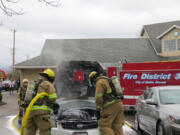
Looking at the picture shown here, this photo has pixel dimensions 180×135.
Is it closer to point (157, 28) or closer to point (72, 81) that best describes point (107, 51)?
point (157, 28)

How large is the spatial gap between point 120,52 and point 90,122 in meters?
20.9

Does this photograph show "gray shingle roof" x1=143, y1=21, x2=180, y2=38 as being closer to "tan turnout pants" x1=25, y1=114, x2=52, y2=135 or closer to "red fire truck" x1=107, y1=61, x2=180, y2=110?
"red fire truck" x1=107, y1=61, x2=180, y2=110

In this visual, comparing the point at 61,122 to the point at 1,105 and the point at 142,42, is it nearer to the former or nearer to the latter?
the point at 1,105

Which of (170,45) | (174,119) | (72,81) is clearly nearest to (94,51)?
(170,45)

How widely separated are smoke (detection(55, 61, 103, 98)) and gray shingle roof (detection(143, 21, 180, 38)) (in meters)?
20.9

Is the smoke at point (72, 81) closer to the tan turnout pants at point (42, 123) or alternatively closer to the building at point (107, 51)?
the tan turnout pants at point (42, 123)

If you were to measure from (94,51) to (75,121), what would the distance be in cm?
2084

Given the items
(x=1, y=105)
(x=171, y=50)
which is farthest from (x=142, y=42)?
(x=1, y=105)

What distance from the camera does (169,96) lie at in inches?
270

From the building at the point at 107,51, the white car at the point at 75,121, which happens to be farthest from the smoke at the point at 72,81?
the building at the point at 107,51

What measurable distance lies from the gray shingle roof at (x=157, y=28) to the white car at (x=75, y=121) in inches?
980

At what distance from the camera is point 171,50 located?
26.0 m

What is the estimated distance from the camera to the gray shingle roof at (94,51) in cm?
2436

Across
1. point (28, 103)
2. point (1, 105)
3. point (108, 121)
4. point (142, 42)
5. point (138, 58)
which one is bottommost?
point (1, 105)
